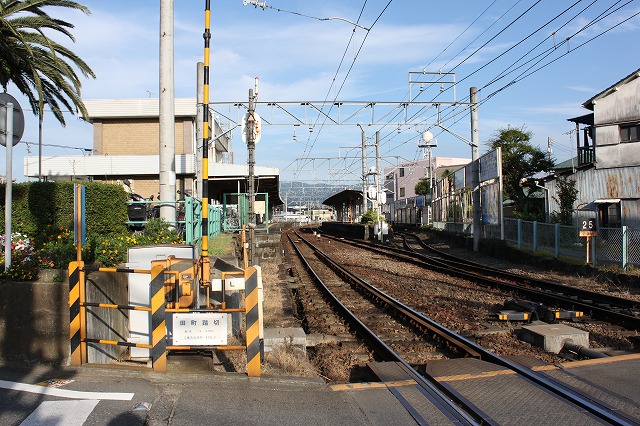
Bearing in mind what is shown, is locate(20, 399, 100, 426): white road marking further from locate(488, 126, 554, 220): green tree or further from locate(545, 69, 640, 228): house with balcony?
locate(488, 126, 554, 220): green tree

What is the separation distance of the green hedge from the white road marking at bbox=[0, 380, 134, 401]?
5951 mm

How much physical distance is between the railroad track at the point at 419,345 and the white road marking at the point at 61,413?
2965mm

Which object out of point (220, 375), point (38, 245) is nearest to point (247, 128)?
point (38, 245)

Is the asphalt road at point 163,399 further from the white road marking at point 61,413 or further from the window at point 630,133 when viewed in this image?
the window at point 630,133

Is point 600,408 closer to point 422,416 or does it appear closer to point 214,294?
point 422,416

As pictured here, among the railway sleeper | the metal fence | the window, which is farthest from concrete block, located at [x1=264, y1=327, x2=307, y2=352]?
the window

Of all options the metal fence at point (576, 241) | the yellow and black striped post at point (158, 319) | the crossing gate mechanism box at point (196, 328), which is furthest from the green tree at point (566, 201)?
the yellow and black striped post at point (158, 319)

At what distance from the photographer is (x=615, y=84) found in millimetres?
27469


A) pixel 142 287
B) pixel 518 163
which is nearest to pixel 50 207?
pixel 142 287

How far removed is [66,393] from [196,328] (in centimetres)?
129

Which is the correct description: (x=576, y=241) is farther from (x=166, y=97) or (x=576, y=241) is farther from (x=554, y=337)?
(x=166, y=97)

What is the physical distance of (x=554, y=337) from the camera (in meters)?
7.51

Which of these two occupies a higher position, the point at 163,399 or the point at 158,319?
the point at 158,319

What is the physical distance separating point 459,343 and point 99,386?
4532mm
